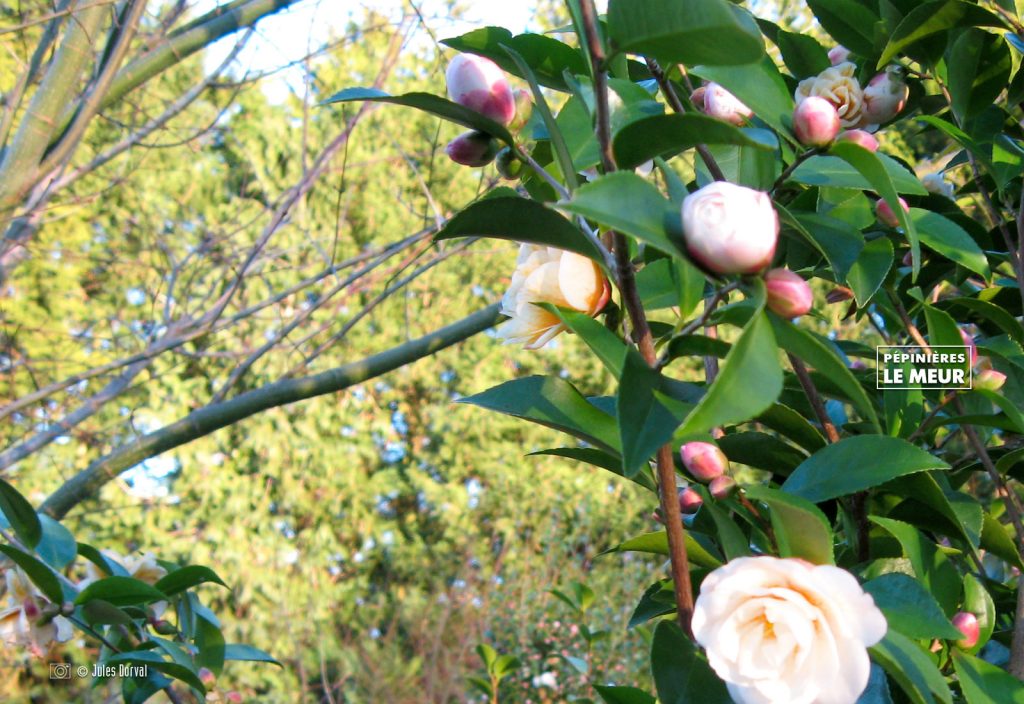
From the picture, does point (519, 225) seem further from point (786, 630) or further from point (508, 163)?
point (786, 630)

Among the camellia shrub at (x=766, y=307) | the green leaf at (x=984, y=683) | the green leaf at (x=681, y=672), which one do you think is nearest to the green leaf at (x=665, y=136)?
the camellia shrub at (x=766, y=307)

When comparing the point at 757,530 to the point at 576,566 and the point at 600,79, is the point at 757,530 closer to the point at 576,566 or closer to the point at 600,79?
the point at 600,79

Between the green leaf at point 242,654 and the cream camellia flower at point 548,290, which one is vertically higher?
the cream camellia flower at point 548,290

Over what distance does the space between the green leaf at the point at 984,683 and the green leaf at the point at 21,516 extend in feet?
2.64

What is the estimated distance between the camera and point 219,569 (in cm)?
503

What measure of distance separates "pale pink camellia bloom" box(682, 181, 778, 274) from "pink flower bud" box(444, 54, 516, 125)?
146mm

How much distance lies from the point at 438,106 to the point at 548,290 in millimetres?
116

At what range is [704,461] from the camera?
0.59 meters

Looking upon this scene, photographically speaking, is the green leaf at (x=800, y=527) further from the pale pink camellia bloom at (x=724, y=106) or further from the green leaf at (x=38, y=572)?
the green leaf at (x=38, y=572)

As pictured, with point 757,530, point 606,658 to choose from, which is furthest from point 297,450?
point 757,530

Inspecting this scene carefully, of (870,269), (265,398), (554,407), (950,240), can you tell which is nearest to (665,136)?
(554,407)

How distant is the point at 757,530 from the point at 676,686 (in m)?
0.19

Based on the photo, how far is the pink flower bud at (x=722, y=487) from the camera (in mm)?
586

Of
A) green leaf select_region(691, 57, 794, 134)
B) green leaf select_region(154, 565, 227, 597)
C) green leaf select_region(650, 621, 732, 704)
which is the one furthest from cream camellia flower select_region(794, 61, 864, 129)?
green leaf select_region(154, 565, 227, 597)
